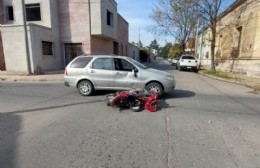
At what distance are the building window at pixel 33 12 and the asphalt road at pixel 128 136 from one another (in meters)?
15.5

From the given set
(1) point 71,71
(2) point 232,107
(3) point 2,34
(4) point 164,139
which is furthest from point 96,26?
(4) point 164,139

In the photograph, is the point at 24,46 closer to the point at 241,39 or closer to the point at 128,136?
the point at 128,136

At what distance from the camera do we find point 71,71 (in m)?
9.24

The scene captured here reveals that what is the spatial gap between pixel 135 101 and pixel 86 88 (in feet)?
10.1

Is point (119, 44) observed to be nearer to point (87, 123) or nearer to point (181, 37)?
point (181, 37)

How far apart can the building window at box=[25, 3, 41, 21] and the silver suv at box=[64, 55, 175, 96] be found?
14.1 m

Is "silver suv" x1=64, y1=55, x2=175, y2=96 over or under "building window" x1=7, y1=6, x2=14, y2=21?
under

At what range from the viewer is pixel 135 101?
6.86 metres

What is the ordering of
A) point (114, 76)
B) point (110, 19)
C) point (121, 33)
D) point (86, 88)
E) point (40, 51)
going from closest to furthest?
1. point (114, 76)
2. point (86, 88)
3. point (40, 51)
4. point (110, 19)
5. point (121, 33)

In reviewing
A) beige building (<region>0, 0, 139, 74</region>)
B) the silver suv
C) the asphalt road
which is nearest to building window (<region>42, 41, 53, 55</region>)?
beige building (<region>0, 0, 139, 74</region>)

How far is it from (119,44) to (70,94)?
977 inches

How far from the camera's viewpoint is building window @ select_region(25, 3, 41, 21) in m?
20.3

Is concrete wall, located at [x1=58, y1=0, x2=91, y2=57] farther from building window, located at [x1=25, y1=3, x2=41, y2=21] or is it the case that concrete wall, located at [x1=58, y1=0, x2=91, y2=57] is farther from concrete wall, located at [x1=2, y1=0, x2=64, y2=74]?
building window, located at [x1=25, y1=3, x2=41, y2=21]

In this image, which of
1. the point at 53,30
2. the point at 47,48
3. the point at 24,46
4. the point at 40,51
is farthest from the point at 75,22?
the point at 24,46
